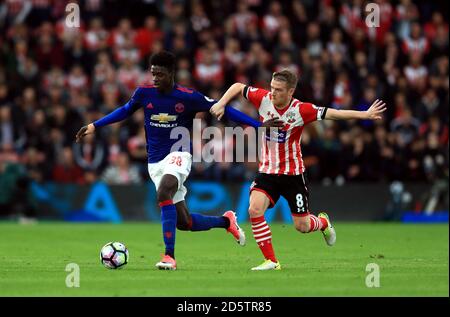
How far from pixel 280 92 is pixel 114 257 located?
2.56 metres

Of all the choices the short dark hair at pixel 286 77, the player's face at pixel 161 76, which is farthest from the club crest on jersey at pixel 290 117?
the player's face at pixel 161 76

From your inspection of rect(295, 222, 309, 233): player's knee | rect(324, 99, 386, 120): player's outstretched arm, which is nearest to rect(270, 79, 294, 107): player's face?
rect(324, 99, 386, 120): player's outstretched arm

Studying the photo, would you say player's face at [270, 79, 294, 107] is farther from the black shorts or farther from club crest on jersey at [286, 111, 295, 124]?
the black shorts

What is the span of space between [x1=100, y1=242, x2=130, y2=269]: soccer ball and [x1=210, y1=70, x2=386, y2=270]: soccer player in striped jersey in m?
1.46

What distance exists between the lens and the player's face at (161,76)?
461 inches

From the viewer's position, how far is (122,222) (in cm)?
2152

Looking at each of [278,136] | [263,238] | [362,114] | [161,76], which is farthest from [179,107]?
[362,114]

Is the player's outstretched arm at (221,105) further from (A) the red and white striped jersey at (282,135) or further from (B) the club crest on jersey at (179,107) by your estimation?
(B) the club crest on jersey at (179,107)

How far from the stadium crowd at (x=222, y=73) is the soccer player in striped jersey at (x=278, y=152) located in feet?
31.7

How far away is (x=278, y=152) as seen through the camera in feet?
38.5

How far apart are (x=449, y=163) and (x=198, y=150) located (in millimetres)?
5401

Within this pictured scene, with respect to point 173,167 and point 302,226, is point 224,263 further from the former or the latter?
point 173,167
